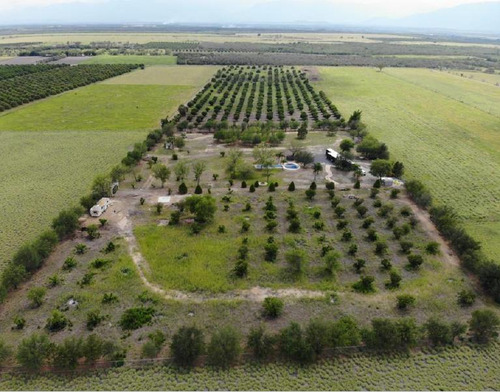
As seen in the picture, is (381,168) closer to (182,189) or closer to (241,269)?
(182,189)

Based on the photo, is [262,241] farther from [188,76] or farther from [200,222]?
[188,76]

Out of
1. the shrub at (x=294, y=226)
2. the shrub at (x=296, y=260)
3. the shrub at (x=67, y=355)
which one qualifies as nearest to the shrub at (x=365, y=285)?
the shrub at (x=296, y=260)

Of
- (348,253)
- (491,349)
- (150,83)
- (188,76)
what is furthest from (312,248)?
(188,76)

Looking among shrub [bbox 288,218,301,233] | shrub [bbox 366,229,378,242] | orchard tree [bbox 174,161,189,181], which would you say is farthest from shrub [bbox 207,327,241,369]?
orchard tree [bbox 174,161,189,181]

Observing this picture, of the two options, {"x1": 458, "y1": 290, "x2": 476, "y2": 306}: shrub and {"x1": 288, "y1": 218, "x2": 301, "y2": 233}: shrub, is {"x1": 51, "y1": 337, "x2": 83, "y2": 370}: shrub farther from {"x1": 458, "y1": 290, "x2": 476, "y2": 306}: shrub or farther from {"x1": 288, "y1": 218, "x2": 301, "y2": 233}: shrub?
{"x1": 458, "y1": 290, "x2": 476, "y2": 306}: shrub

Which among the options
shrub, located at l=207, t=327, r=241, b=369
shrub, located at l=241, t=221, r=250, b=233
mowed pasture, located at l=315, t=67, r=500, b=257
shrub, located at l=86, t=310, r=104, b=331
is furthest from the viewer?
mowed pasture, located at l=315, t=67, r=500, b=257

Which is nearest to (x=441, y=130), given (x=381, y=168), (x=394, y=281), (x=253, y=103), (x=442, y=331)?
(x=381, y=168)
